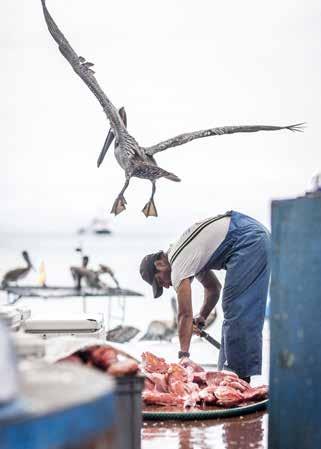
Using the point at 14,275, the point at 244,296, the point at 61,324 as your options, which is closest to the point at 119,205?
the point at 244,296

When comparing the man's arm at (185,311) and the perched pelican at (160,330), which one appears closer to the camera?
the man's arm at (185,311)

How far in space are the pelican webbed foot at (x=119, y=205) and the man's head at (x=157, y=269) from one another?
2.47 metres

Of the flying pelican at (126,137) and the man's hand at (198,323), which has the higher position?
the flying pelican at (126,137)

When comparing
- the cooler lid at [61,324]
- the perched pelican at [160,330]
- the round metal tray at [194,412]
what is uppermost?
the cooler lid at [61,324]

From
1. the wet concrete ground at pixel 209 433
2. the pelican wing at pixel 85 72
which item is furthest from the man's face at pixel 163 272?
the pelican wing at pixel 85 72

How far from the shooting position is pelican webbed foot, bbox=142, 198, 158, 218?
29.6 ft

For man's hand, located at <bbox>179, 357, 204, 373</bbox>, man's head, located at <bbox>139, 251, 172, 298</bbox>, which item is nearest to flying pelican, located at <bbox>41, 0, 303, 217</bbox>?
man's head, located at <bbox>139, 251, 172, 298</bbox>

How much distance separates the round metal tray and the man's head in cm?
138

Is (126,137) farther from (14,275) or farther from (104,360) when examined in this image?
(14,275)

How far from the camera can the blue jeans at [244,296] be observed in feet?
19.5

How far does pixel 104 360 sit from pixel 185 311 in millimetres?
2893

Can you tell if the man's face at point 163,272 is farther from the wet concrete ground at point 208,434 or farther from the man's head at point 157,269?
the wet concrete ground at point 208,434

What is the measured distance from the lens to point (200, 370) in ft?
18.2

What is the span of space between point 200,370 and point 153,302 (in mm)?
15296
